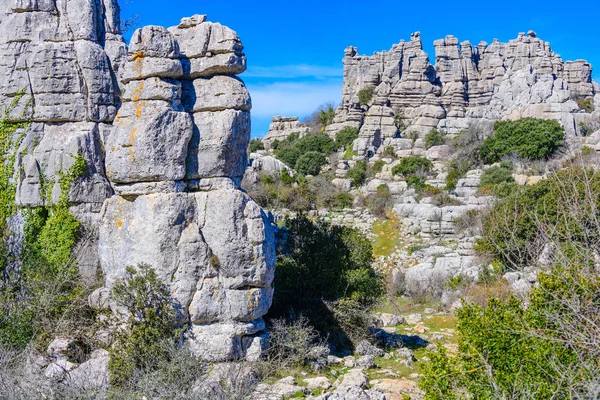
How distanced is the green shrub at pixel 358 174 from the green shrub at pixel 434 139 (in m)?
7.29

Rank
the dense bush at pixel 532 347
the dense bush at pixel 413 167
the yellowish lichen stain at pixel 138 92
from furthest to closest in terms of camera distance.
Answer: the dense bush at pixel 413 167 → the yellowish lichen stain at pixel 138 92 → the dense bush at pixel 532 347

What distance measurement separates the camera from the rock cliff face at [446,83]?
4912 cm

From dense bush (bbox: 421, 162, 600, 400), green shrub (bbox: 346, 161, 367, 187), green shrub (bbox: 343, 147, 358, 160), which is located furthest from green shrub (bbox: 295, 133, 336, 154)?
dense bush (bbox: 421, 162, 600, 400)

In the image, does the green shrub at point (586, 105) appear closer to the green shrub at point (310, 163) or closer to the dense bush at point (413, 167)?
the dense bush at point (413, 167)

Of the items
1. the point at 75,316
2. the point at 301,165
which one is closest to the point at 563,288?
the point at 75,316

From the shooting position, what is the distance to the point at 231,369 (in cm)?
849

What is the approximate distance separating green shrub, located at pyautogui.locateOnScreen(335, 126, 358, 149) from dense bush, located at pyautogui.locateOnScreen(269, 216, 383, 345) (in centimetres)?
3595

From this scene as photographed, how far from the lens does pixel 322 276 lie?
41.1 feet

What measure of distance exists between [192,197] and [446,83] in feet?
164

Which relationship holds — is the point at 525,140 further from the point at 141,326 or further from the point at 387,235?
the point at 141,326

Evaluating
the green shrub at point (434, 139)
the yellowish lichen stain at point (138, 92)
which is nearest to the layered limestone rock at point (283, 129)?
the green shrub at point (434, 139)

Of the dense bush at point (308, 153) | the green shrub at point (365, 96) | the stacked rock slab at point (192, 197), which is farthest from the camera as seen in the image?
the green shrub at point (365, 96)

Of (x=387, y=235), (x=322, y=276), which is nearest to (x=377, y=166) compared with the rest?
(x=387, y=235)

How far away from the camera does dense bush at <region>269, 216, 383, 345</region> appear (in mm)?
11953
